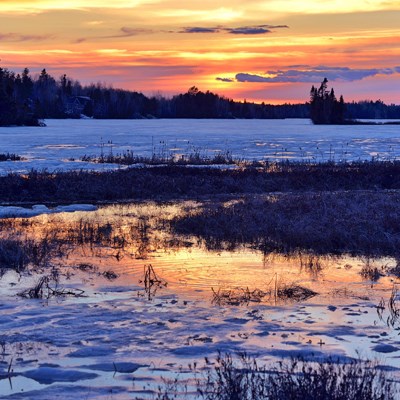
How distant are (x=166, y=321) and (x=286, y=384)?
3.20 m

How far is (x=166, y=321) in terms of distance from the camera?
27.3 ft

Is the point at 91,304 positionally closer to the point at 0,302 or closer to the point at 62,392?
the point at 0,302

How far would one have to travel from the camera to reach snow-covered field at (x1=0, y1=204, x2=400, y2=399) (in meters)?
6.53

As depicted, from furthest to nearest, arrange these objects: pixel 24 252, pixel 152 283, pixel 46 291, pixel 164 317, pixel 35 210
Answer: pixel 35 210, pixel 24 252, pixel 152 283, pixel 46 291, pixel 164 317

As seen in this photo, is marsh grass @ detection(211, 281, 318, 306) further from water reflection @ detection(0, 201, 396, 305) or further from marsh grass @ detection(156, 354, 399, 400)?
marsh grass @ detection(156, 354, 399, 400)

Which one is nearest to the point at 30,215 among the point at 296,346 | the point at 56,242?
the point at 56,242

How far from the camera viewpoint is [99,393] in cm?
597

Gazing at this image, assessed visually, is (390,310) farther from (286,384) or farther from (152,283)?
(286,384)

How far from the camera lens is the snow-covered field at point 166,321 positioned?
21.4 ft

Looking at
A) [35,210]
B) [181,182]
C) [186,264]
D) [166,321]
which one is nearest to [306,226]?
[186,264]

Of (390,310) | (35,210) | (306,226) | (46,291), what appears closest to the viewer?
(390,310)

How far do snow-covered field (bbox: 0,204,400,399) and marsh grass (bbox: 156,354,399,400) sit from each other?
28cm

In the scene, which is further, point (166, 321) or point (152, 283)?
point (152, 283)

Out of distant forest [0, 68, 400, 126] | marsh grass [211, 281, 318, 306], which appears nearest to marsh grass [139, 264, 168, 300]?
marsh grass [211, 281, 318, 306]
